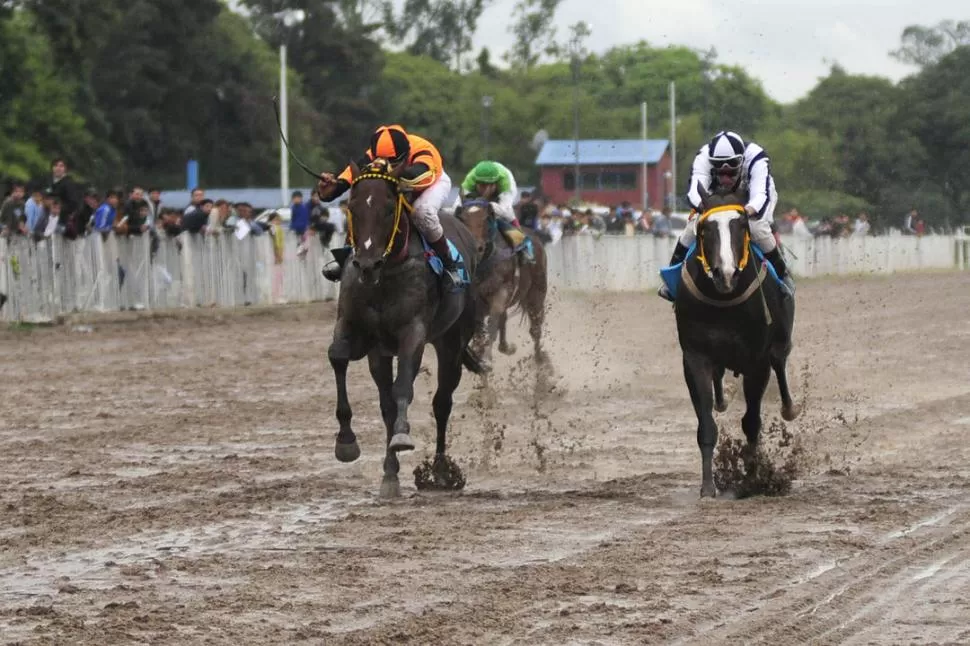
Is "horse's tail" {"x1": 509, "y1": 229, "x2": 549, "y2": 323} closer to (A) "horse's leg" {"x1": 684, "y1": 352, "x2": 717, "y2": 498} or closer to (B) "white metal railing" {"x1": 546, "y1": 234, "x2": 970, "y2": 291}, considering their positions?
(A) "horse's leg" {"x1": 684, "y1": 352, "x2": 717, "y2": 498}

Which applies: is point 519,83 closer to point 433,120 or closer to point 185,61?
point 433,120

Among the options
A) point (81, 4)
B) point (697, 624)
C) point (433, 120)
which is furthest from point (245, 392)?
point (433, 120)

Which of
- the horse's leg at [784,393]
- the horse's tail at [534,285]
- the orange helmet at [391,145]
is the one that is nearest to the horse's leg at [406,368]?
the orange helmet at [391,145]

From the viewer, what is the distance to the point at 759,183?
34.7 feet

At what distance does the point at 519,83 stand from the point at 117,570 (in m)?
100

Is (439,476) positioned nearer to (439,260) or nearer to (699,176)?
(439,260)

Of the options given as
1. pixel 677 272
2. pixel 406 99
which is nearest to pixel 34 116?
pixel 677 272

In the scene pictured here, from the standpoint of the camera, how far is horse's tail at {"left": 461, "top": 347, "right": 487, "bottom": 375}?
12.0 m

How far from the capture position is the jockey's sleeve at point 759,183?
10484mm

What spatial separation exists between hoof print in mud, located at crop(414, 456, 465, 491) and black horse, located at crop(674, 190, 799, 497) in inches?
57.8

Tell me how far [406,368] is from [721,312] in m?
1.85

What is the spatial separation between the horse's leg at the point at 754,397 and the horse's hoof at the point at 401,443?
2.11 meters

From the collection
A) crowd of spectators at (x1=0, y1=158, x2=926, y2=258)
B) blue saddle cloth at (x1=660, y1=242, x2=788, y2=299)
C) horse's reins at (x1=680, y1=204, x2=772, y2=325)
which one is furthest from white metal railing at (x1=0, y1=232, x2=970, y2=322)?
horse's reins at (x1=680, y1=204, x2=772, y2=325)

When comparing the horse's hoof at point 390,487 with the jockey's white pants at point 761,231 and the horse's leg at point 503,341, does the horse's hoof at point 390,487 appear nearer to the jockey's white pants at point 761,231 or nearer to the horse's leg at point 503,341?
the jockey's white pants at point 761,231
